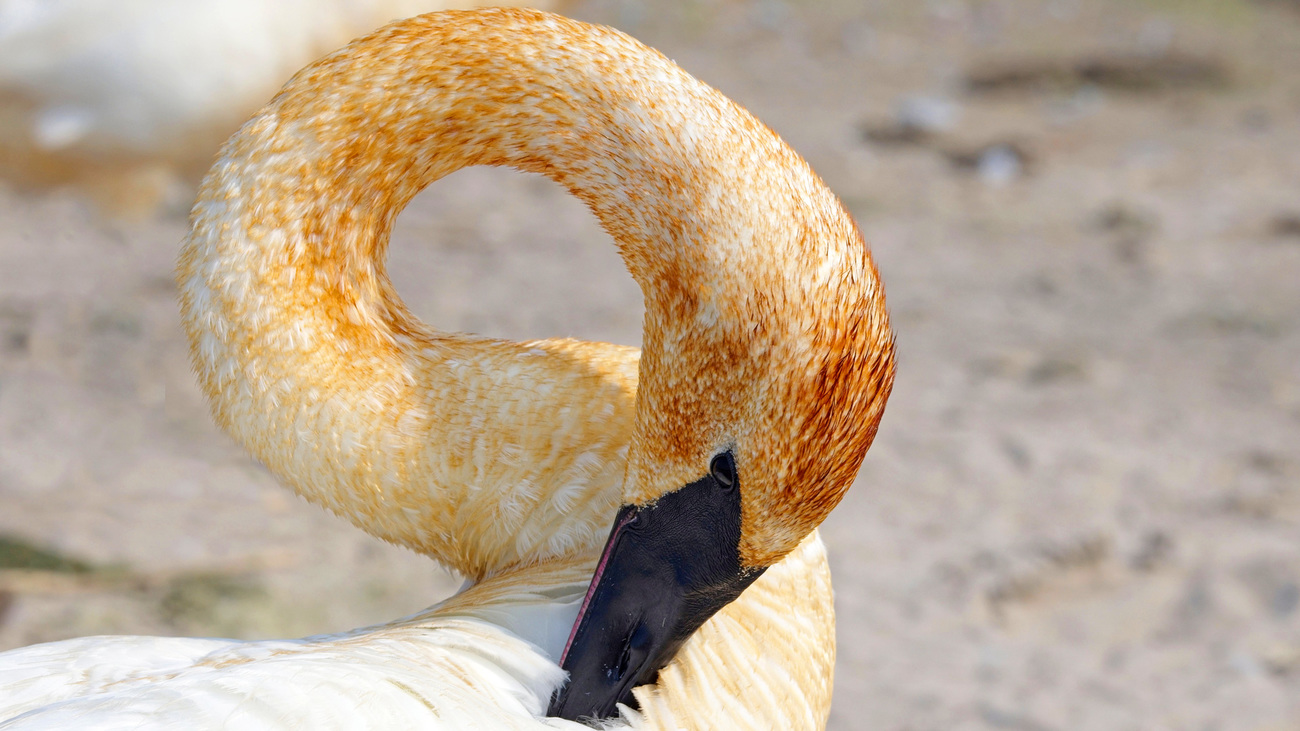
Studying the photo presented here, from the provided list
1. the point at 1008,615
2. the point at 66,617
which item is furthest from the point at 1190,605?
the point at 66,617

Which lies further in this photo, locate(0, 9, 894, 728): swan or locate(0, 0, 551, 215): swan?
locate(0, 0, 551, 215): swan

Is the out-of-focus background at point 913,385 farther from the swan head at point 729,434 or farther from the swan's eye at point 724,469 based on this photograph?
the swan's eye at point 724,469

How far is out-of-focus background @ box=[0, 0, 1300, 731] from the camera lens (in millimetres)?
A: 3479

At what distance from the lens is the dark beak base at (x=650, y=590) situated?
1.80 metres

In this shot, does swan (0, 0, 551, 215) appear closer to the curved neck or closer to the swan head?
the curved neck

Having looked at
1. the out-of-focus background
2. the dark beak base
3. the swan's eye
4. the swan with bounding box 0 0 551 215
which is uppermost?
the swan with bounding box 0 0 551 215

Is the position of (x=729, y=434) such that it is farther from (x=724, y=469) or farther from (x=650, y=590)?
(x=650, y=590)

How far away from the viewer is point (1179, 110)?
749cm

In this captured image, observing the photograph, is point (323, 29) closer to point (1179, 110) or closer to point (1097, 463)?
point (1097, 463)

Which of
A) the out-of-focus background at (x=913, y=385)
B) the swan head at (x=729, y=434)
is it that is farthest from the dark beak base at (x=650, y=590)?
the out-of-focus background at (x=913, y=385)

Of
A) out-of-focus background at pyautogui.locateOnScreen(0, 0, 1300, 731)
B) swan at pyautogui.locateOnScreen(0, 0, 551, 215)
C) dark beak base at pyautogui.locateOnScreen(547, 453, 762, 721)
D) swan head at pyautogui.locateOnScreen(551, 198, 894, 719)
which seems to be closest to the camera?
swan head at pyautogui.locateOnScreen(551, 198, 894, 719)

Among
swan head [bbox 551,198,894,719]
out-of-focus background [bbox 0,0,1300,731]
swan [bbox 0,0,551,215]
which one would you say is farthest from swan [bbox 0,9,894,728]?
swan [bbox 0,0,551,215]

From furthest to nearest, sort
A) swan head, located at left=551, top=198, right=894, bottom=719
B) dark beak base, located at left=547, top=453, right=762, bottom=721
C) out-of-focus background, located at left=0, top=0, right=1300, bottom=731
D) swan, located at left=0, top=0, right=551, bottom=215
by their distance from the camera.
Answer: swan, located at left=0, top=0, right=551, bottom=215 < out-of-focus background, located at left=0, top=0, right=1300, bottom=731 < dark beak base, located at left=547, top=453, right=762, bottom=721 < swan head, located at left=551, top=198, right=894, bottom=719

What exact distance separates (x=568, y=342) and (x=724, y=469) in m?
0.49
